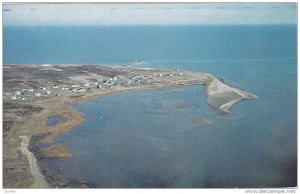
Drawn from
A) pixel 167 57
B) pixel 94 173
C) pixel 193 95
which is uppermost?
pixel 167 57

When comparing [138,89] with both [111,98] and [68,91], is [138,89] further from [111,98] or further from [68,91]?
[68,91]

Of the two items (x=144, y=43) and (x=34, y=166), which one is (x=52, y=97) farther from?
(x=144, y=43)

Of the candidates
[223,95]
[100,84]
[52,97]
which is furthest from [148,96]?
[52,97]

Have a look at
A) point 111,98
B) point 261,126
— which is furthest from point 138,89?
point 261,126

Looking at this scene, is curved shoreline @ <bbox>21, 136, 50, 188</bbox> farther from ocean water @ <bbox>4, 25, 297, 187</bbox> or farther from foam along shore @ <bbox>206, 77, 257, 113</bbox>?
foam along shore @ <bbox>206, 77, 257, 113</bbox>

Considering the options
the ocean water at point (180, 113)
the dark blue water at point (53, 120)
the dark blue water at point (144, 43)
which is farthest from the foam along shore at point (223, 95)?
the dark blue water at point (53, 120)
